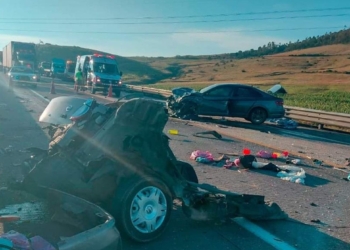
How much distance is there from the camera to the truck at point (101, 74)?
33.1 meters

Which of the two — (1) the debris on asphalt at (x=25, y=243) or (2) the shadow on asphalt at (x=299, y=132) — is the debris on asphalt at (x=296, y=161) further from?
(1) the debris on asphalt at (x=25, y=243)

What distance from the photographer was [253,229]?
564 cm

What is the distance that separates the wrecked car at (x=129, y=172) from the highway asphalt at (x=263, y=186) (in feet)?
0.77

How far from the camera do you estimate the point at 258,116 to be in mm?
18891

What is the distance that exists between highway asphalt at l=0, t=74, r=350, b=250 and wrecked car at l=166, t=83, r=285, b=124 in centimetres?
235

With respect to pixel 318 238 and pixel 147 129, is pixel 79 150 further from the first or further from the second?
pixel 318 238

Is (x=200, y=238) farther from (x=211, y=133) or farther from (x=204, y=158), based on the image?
(x=211, y=133)

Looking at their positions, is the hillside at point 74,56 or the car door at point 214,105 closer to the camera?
the car door at point 214,105

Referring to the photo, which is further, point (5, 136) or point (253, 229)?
point (5, 136)

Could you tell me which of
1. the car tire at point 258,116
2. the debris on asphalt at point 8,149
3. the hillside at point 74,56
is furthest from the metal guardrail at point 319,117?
the hillside at point 74,56

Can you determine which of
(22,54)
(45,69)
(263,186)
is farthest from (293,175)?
(45,69)

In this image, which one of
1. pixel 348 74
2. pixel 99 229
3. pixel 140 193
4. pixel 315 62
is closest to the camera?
pixel 99 229

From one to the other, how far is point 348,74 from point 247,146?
227 ft

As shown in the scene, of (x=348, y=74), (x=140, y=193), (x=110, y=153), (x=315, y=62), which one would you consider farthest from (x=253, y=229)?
(x=315, y=62)
